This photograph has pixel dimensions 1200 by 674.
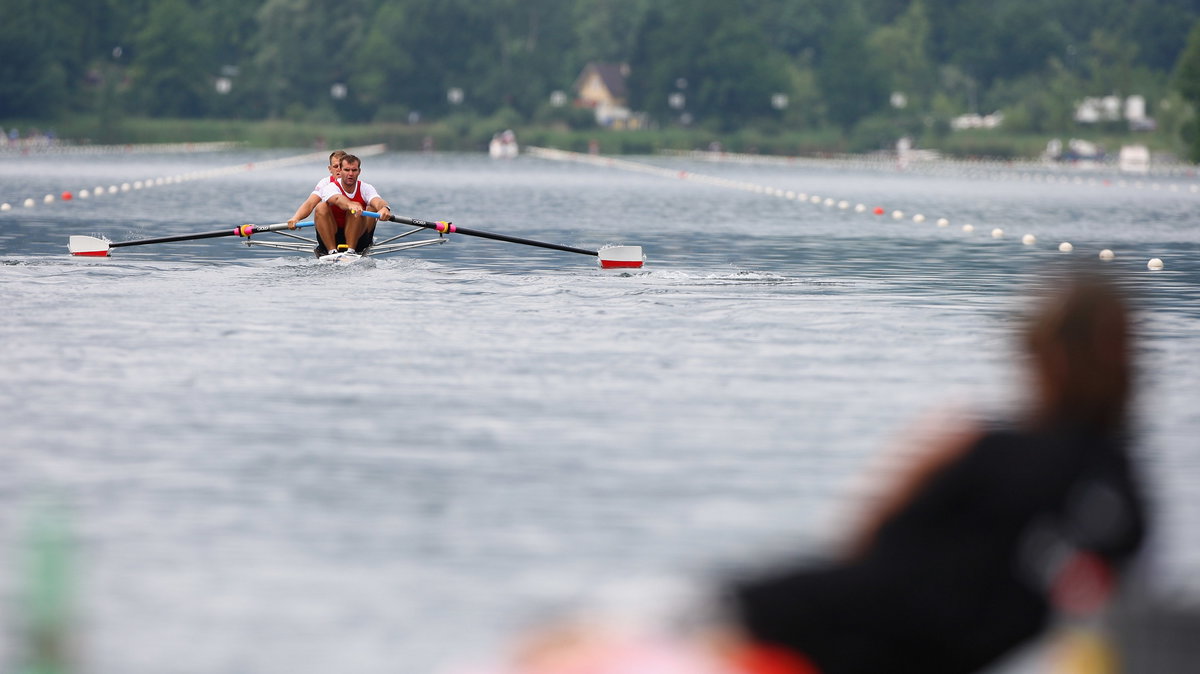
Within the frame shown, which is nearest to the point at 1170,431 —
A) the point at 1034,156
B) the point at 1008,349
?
the point at 1008,349

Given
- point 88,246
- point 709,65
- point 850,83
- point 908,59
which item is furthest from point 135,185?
point 908,59

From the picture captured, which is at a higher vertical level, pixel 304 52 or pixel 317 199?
pixel 304 52

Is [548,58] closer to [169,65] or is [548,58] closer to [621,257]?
[169,65]

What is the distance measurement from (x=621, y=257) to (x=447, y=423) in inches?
455

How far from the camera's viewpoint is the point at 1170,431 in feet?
33.6

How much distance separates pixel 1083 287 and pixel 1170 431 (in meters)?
6.52

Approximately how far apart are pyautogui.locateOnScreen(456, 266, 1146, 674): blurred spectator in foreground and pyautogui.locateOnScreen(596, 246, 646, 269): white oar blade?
1767cm

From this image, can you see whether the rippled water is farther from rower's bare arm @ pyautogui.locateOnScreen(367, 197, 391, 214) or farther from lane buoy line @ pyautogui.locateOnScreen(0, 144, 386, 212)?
lane buoy line @ pyautogui.locateOnScreen(0, 144, 386, 212)

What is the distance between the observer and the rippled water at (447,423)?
260 inches

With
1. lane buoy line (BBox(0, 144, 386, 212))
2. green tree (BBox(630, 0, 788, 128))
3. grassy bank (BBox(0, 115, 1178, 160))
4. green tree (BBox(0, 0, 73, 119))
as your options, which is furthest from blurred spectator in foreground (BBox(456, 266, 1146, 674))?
green tree (BBox(630, 0, 788, 128))

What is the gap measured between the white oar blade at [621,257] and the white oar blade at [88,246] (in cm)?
557

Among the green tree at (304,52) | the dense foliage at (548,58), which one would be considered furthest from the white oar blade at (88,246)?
the green tree at (304,52)

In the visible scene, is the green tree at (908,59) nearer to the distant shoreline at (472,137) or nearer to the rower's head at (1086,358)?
the distant shoreline at (472,137)

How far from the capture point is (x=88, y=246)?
2202cm
